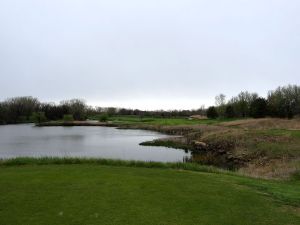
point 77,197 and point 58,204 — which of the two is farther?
point 77,197

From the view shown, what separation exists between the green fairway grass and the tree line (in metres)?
64.1

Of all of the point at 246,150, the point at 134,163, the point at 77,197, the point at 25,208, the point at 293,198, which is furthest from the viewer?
the point at 246,150

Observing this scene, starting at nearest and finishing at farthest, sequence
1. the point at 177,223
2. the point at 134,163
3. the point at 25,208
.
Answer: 1. the point at 177,223
2. the point at 25,208
3. the point at 134,163

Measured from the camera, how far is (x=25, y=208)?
8859 millimetres

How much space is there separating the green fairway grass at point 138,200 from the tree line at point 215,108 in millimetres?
64057

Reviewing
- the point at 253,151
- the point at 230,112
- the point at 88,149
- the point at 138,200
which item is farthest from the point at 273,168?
the point at 230,112

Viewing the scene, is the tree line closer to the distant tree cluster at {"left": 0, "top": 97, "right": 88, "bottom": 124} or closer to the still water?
the distant tree cluster at {"left": 0, "top": 97, "right": 88, "bottom": 124}

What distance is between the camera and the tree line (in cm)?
7294

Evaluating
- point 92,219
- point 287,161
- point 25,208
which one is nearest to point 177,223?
point 92,219

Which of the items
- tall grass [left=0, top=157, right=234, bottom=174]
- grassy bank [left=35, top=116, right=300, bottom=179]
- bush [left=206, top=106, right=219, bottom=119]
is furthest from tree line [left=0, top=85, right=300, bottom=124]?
tall grass [left=0, top=157, right=234, bottom=174]

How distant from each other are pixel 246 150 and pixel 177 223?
25.6 meters

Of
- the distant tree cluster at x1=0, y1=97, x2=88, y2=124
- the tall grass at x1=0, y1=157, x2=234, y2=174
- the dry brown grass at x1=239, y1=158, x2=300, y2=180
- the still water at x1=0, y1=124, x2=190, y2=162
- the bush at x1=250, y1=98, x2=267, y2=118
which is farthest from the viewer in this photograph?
the distant tree cluster at x1=0, y1=97, x2=88, y2=124

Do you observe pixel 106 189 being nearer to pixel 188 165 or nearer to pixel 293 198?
pixel 293 198

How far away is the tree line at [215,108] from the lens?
2872 inches
